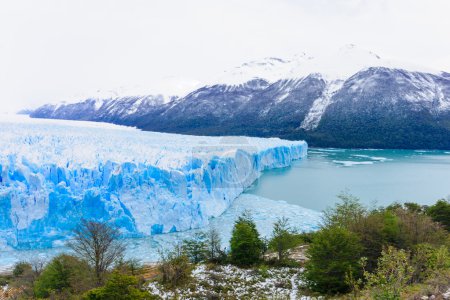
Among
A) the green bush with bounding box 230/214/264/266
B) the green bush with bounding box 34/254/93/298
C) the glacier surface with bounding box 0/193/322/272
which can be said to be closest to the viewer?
the green bush with bounding box 34/254/93/298

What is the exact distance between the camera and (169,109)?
69688 millimetres

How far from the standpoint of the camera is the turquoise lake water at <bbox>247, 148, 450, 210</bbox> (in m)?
18.3

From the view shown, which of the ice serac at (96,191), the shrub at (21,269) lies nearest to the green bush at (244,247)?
the ice serac at (96,191)

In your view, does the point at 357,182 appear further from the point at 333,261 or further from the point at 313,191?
the point at 333,261

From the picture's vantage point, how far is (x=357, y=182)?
2233 centimetres

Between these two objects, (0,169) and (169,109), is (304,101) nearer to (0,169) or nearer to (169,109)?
(169,109)

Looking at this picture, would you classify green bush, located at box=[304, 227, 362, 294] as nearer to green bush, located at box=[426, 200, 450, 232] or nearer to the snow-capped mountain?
green bush, located at box=[426, 200, 450, 232]

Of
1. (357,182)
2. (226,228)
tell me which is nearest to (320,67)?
(357,182)

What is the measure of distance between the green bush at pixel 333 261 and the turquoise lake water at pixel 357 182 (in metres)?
10.0

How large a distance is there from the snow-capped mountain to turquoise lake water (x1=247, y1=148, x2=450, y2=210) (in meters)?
16.6

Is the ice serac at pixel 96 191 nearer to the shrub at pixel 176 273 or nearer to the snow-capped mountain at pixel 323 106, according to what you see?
the shrub at pixel 176 273

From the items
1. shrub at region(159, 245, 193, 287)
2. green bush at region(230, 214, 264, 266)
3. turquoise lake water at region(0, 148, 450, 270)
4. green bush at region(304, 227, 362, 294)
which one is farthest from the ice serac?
green bush at region(304, 227, 362, 294)

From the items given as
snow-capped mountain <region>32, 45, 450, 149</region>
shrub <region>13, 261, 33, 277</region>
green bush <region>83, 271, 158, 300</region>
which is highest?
snow-capped mountain <region>32, 45, 450, 149</region>

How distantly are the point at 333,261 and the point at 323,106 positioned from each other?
5358 cm
